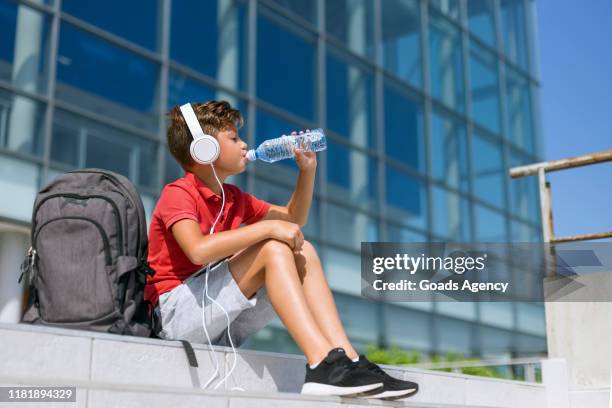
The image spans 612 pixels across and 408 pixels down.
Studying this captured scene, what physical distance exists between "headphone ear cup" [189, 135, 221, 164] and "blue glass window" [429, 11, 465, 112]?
10052 mm

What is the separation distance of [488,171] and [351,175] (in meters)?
3.67

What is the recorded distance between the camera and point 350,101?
1121cm

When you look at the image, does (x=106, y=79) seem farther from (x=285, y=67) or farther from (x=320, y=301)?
(x=320, y=301)

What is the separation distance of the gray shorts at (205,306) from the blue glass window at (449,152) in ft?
31.2


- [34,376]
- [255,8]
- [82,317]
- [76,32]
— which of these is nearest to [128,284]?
[82,317]

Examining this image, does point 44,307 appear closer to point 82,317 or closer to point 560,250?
point 82,317

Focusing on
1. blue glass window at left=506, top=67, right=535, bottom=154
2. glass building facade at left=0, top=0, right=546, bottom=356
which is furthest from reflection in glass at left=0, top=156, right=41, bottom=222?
blue glass window at left=506, top=67, right=535, bottom=154

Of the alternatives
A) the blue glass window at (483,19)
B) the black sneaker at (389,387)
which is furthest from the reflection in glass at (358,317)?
the black sneaker at (389,387)

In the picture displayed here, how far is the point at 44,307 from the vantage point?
8.97ft

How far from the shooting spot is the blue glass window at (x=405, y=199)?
11414 mm

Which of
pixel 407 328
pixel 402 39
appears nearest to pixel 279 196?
pixel 407 328

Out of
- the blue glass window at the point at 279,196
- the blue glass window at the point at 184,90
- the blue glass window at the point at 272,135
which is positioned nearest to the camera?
the blue glass window at the point at 184,90

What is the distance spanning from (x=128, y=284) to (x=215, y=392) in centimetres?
53

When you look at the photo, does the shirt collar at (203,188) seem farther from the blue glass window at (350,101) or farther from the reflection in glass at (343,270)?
the blue glass window at (350,101)
